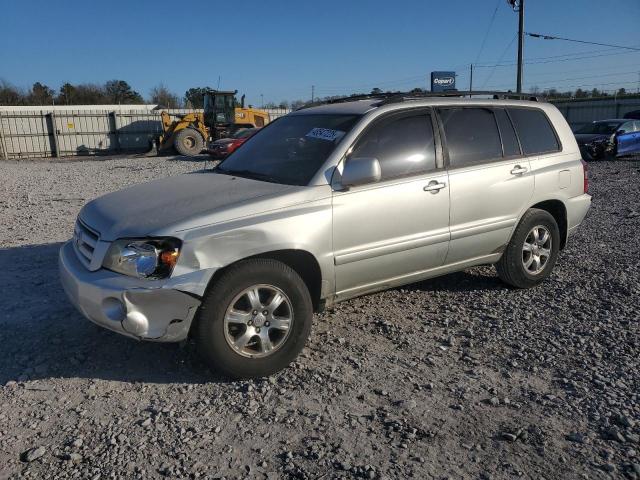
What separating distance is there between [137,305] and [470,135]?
310 cm

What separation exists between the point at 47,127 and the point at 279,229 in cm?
3080

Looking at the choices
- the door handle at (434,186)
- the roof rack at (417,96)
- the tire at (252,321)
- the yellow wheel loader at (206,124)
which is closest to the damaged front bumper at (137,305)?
the tire at (252,321)

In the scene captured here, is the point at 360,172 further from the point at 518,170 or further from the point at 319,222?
the point at 518,170

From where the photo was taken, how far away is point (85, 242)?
3.70 metres

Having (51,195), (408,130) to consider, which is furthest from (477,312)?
(51,195)

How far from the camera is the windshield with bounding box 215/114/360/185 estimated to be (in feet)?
13.2

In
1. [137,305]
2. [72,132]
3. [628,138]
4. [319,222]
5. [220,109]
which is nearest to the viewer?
[137,305]

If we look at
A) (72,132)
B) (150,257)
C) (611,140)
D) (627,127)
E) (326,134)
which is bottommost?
(611,140)

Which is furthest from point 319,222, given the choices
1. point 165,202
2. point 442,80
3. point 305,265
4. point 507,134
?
point 442,80

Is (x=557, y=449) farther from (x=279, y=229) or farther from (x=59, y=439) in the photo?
(x=59, y=439)

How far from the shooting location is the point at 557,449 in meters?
2.78

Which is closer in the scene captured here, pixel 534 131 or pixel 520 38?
pixel 534 131

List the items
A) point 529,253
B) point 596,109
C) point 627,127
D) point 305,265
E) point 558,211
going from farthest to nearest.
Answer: point 596,109 → point 627,127 → point 558,211 → point 529,253 → point 305,265

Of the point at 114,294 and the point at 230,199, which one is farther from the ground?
the point at 230,199
